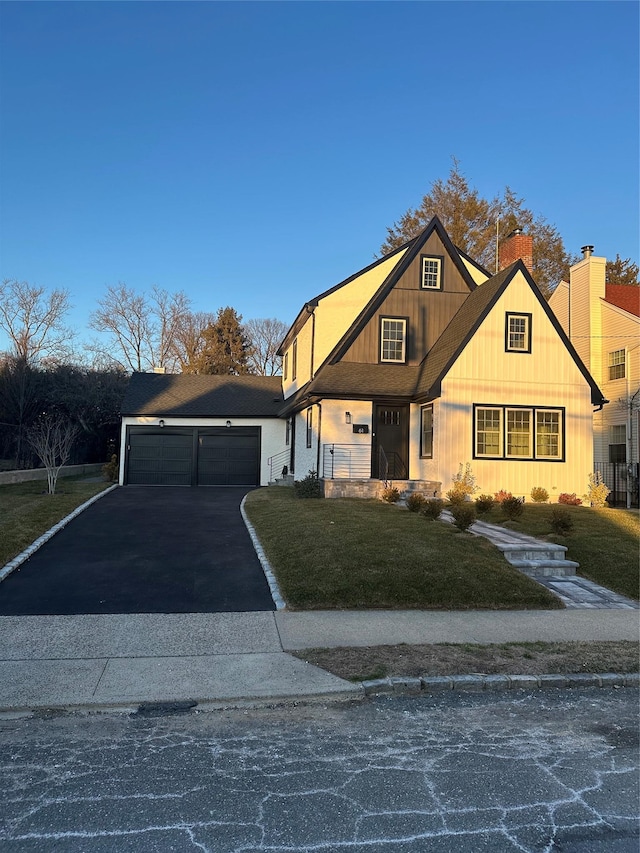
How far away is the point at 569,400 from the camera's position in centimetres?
1808

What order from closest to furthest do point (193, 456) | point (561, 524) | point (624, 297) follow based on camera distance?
point (561, 524), point (193, 456), point (624, 297)

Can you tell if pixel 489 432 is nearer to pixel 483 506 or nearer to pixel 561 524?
pixel 483 506

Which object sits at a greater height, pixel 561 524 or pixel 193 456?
pixel 193 456

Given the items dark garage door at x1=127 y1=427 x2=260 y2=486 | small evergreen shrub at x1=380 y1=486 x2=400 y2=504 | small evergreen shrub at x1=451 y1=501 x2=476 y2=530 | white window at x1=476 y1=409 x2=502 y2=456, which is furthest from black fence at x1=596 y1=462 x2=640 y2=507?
dark garage door at x1=127 y1=427 x2=260 y2=486

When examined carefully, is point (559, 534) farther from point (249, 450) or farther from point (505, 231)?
point (505, 231)

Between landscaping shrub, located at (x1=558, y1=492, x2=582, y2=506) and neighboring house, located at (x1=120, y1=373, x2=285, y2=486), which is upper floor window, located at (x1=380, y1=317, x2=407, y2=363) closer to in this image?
landscaping shrub, located at (x1=558, y1=492, x2=582, y2=506)

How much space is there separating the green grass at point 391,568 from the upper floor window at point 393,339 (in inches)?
327

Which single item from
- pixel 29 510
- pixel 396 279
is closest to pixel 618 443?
pixel 396 279

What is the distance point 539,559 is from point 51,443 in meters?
22.0

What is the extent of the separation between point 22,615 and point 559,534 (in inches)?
380

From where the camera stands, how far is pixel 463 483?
55.0 ft

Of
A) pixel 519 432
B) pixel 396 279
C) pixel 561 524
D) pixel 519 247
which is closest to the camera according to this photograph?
pixel 561 524

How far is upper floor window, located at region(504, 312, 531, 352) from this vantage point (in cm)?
1802

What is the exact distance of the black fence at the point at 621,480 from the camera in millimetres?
21625
